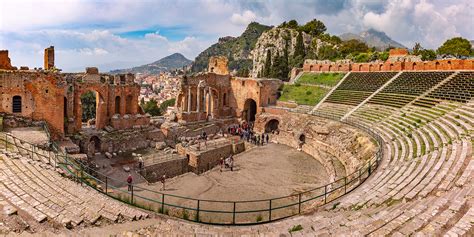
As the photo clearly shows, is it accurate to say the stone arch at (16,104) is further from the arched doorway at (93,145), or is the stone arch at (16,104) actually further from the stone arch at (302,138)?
the stone arch at (302,138)

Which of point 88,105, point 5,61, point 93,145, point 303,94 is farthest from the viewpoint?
point 88,105

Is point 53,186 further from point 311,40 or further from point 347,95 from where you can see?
point 311,40

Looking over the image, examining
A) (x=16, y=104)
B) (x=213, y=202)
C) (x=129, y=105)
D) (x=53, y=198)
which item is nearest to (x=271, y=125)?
(x=129, y=105)

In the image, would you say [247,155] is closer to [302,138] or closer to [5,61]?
[302,138]

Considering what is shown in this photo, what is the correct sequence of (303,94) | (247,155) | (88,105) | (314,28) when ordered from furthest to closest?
(314,28) < (88,105) < (303,94) < (247,155)

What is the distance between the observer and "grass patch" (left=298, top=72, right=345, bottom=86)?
3944 centimetres

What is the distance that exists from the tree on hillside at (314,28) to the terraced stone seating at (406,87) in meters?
46.3

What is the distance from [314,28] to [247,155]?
57.2 m

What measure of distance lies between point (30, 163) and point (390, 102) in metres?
26.7

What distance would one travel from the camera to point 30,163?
530 inches

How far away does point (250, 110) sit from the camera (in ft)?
134

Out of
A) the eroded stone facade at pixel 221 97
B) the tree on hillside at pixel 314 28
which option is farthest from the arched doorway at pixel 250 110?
the tree on hillside at pixel 314 28

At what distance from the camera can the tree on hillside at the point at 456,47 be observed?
44.4 m

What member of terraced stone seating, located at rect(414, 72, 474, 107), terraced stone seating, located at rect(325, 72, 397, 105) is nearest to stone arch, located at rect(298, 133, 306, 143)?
terraced stone seating, located at rect(325, 72, 397, 105)
